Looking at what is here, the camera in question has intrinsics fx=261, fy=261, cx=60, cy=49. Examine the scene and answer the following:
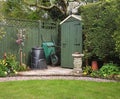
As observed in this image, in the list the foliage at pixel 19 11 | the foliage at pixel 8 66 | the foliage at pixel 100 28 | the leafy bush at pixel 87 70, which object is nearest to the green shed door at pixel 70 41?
the foliage at pixel 100 28

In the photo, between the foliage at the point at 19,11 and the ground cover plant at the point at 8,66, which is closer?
the ground cover plant at the point at 8,66

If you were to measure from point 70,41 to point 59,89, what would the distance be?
4.17 metres

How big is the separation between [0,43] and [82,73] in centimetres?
330

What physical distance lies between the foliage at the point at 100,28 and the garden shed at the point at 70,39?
568mm

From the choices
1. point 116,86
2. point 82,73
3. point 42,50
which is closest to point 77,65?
point 82,73

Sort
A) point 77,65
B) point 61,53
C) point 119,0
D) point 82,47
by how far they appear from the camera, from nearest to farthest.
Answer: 1. point 119,0
2. point 77,65
3. point 82,47
4. point 61,53

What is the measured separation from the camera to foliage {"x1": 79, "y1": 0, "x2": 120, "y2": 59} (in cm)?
870

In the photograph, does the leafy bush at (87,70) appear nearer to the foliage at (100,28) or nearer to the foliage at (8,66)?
the foliage at (100,28)

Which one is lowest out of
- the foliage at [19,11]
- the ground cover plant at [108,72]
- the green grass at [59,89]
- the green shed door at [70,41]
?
the green grass at [59,89]

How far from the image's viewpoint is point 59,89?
6.53 meters

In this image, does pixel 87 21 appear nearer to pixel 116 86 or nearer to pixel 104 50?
pixel 104 50

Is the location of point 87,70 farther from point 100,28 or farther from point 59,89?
point 59,89

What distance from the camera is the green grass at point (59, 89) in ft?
19.3

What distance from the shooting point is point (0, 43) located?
986 centimetres
